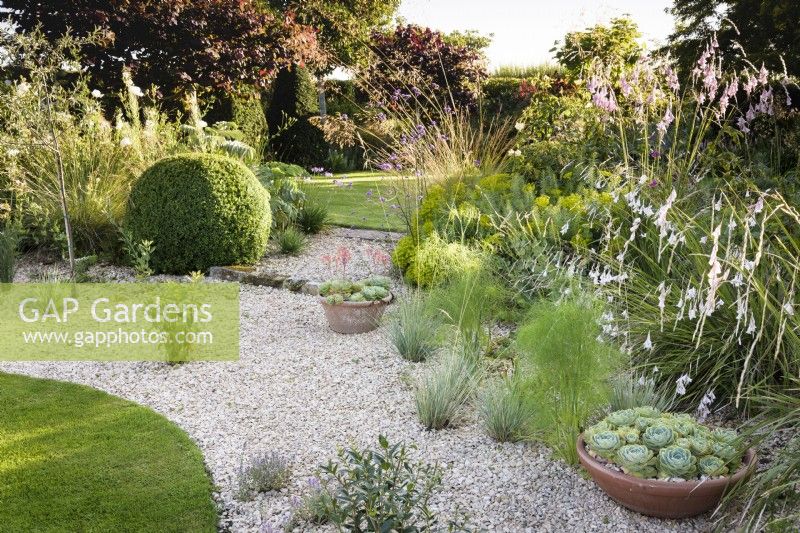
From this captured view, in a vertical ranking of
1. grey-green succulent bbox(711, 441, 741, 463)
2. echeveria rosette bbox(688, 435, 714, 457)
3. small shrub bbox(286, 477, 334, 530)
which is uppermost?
echeveria rosette bbox(688, 435, 714, 457)

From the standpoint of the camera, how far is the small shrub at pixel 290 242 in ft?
24.8

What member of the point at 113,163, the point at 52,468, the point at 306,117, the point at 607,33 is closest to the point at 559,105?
the point at 607,33

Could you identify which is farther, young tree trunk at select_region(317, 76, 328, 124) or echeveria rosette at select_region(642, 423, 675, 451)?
young tree trunk at select_region(317, 76, 328, 124)

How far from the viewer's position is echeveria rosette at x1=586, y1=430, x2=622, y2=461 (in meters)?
2.92

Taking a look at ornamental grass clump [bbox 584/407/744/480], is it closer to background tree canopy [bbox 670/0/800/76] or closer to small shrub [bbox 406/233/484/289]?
small shrub [bbox 406/233/484/289]

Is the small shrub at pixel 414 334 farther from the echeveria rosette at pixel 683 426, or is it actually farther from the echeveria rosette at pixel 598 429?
the echeveria rosette at pixel 683 426

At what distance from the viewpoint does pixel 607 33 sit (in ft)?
36.7

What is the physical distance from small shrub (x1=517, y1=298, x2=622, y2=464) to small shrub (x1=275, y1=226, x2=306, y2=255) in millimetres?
4407

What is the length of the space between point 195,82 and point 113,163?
440 centimetres

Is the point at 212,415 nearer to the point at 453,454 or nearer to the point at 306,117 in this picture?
the point at 453,454

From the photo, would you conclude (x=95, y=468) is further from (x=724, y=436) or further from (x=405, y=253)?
(x=405, y=253)

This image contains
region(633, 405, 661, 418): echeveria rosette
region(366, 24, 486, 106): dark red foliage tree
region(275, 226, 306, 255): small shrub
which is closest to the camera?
region(633, 405, 661, 418): echeveria rosette

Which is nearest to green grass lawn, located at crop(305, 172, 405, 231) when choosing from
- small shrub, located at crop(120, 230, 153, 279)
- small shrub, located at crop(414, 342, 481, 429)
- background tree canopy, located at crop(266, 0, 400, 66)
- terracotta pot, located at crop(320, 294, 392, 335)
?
small shrub, located at crop(120, 230, 153, 279)

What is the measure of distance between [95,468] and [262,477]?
0.86 meters
